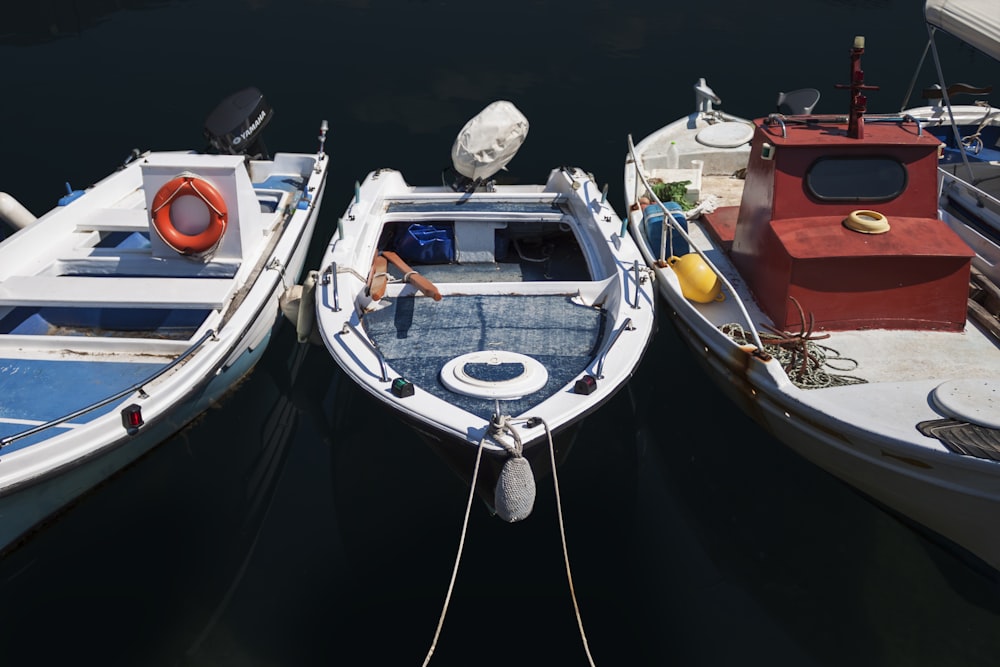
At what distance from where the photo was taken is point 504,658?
7.24 metres

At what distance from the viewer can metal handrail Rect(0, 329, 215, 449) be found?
671cm

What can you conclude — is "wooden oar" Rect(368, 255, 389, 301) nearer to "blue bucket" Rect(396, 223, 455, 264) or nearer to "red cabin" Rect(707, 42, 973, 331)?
"blue bucket" Rect(396, 223, 455, 264)

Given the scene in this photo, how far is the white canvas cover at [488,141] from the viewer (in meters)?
10.5

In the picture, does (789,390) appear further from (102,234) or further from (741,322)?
(102,234)

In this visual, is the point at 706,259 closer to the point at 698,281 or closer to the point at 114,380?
the point at 698,281

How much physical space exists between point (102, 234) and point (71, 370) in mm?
3323

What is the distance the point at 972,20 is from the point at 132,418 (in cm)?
1010

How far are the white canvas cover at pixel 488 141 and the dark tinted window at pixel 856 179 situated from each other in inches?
143

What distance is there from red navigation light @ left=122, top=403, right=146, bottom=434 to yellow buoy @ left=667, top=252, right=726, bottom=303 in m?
5.60

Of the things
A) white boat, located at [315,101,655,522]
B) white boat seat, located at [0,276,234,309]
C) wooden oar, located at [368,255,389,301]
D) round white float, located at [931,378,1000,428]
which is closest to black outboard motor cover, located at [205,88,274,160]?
white boat, located at [315,101,655,522]

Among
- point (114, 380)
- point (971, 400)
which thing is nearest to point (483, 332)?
point (114, 380)

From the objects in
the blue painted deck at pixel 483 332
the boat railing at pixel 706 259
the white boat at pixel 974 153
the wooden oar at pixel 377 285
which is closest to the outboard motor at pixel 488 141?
the boat railing at pixel 706 259

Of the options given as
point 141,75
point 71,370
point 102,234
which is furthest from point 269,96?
point 71,370

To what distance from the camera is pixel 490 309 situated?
862 cm
